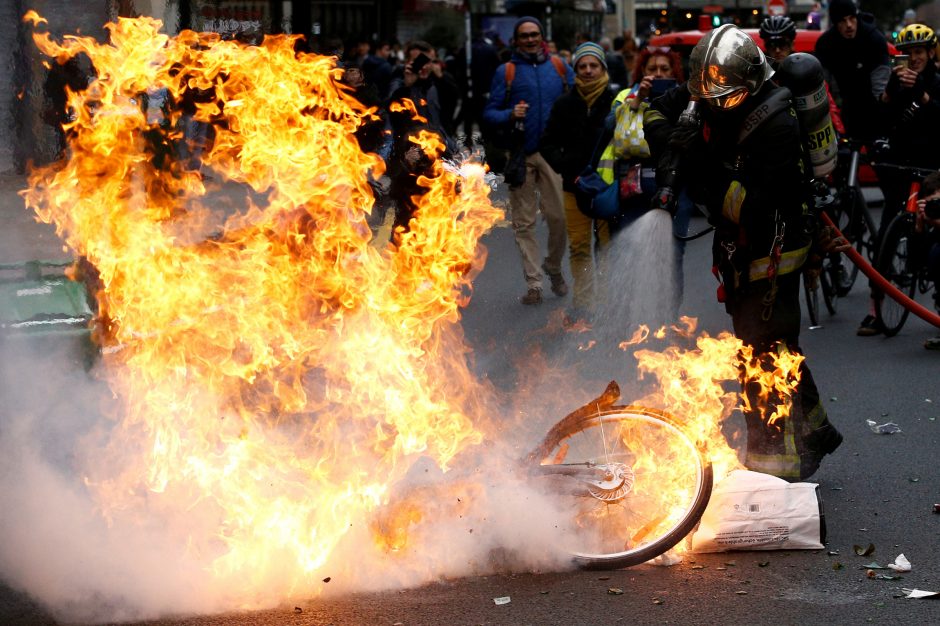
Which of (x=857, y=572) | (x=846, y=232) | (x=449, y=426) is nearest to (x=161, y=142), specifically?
(x=449, y=426)

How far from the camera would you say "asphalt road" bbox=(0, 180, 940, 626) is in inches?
176

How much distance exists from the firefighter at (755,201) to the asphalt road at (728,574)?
451mm

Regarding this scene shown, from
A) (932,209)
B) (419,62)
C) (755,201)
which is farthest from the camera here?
(419,62)

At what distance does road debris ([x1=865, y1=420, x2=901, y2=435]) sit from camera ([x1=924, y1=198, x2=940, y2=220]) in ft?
6.21

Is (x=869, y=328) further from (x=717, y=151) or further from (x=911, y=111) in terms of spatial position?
(x=717, y=151)

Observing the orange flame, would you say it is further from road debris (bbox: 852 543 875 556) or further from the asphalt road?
road debris (bbox: 852 543 875 556)

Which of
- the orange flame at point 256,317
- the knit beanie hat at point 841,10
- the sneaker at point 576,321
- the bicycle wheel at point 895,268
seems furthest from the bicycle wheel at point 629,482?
the knit beanie hat at point 841,10

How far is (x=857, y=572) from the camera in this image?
4852mm

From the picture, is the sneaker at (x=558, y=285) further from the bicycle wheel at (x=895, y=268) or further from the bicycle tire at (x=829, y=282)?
the bicycle wheel at (x=895, y=268)

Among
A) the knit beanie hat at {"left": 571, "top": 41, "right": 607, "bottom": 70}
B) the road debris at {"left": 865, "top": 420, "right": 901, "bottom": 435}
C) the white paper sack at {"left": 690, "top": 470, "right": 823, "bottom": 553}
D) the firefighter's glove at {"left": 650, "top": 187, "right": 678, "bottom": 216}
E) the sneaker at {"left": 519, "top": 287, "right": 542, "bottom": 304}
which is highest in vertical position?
the knit beanie hat at {"left": 571, "top": 41, "right": 607, "bottom": 70}

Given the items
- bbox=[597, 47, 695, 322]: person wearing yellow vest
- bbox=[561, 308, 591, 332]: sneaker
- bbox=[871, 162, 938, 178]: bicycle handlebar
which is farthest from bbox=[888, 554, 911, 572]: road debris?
bbox=[871, 162, 938, 178]: bicycle handlebar

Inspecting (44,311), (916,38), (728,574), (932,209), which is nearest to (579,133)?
(932,209)

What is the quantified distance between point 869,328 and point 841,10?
3208 mm

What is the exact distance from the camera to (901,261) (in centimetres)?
933
